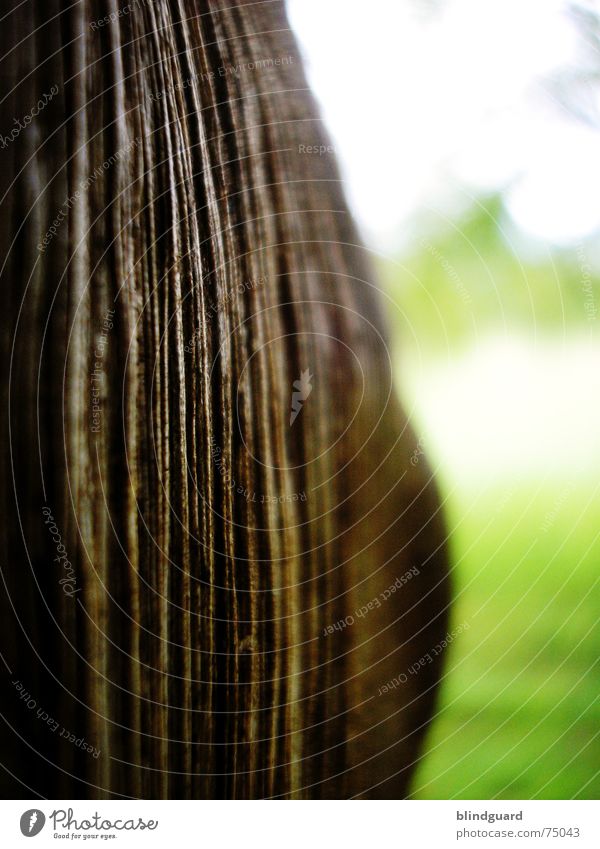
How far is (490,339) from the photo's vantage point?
21.4 inches

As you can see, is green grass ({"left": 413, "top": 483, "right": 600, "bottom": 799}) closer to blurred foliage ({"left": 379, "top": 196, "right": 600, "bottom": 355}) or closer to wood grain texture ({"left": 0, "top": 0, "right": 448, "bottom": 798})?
wood grain texture ({"left": 0, "top": 0, "right": 448, "bottom": 798})

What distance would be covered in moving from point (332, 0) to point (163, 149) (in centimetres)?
19

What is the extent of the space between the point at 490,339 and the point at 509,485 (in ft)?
0.41

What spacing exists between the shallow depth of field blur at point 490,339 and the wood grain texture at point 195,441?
0.03 meters
